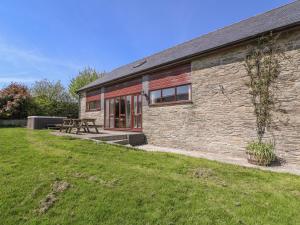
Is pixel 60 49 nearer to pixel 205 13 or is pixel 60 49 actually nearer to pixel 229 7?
pixel 205 13

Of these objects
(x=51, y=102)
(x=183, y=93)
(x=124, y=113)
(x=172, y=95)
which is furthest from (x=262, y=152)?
(x=51, y=102)

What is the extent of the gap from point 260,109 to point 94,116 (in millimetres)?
13021

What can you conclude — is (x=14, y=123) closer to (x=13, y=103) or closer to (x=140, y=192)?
(x=13, y=103)

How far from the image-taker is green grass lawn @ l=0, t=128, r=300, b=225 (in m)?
3.29

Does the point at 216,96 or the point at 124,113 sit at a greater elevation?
the point at 216,96

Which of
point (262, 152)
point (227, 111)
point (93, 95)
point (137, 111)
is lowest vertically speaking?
point (262, 152)

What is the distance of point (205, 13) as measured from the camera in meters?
12.9

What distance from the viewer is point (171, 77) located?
11000mm

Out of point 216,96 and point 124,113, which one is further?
point 124,113

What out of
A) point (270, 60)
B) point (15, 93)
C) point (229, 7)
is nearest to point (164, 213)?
Result: point (270, 60)

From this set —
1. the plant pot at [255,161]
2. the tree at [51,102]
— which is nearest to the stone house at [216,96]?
the plant pot at [255,161]

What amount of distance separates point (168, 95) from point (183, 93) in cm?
100

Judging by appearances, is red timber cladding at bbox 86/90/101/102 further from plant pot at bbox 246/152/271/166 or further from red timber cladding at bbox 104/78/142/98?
plant pot at bbox 246/152/271/166

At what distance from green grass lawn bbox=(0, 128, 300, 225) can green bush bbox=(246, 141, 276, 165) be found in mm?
1207
